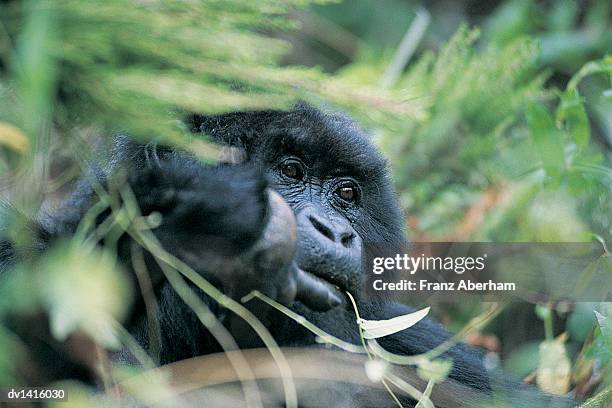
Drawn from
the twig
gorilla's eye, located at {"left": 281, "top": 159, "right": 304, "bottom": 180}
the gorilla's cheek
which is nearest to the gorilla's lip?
the gorilla's cheek

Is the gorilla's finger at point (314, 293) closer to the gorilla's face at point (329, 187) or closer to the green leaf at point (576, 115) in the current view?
the gorilla's face at point (329, 187)

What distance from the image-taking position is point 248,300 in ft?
5.04

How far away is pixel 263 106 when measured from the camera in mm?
1461

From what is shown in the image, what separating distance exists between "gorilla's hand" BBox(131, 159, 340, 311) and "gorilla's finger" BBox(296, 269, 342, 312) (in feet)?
0.12

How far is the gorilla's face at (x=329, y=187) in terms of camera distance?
1.65m

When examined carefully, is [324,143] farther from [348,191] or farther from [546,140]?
[546,140]

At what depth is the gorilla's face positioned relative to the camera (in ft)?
5.40

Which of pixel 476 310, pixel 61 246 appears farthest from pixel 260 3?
pixel 476 310

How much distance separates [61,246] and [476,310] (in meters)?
1.58

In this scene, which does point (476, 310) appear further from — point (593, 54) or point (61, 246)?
point (593, 54)

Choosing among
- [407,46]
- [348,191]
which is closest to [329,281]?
[348,191]

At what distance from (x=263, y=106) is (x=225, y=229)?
0.76 feet

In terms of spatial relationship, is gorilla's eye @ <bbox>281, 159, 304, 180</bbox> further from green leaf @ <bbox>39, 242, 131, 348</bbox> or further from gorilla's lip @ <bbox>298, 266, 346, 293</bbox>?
→ green leaf @ <bbox>39, 242, 131, 348</bbox>

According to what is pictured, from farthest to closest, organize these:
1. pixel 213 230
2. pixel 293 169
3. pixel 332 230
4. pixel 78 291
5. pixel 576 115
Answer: pixel 576 115, pixel 293 169, pixel 332 230, pixel 213 230, pixel 78 291
